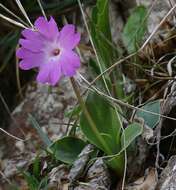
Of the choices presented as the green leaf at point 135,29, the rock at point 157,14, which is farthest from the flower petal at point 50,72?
the rock at point 157,14

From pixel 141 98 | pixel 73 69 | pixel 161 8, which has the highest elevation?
pixel 73 69

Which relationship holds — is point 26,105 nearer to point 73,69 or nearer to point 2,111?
point 2,111

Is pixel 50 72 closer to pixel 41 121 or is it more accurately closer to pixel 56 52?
pixel 56 52

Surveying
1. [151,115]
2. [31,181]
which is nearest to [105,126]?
[151,115]

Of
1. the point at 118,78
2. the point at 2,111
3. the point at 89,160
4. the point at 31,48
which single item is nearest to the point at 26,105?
the point at 2,111

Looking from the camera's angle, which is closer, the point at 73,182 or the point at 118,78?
the point at 73,182

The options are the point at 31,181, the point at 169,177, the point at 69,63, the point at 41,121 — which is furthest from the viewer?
the point at 41,121

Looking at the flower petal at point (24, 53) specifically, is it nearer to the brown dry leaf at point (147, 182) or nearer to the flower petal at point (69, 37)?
the flower petal at point (69, 37)
